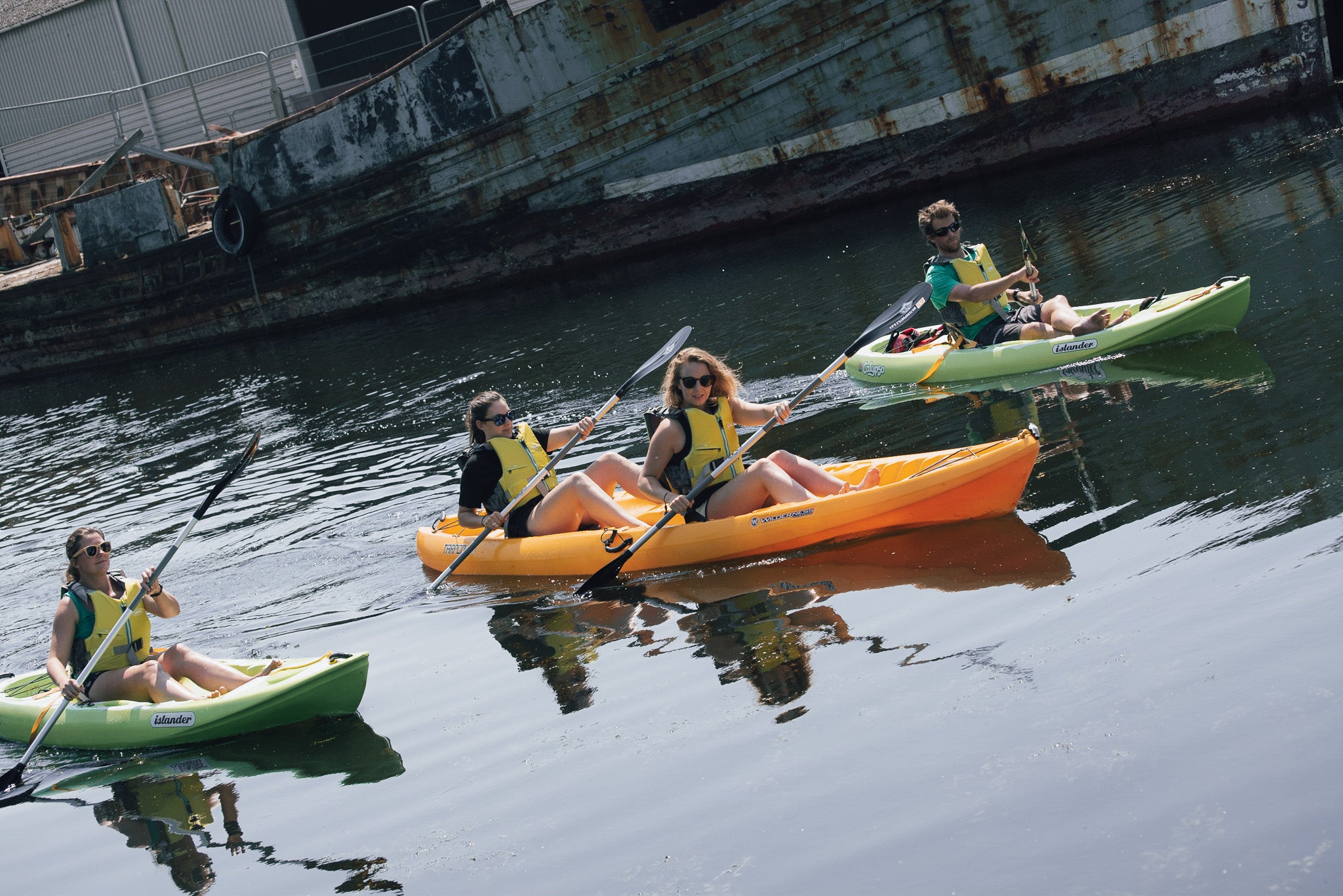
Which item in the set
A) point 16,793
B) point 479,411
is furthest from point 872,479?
point 16,793

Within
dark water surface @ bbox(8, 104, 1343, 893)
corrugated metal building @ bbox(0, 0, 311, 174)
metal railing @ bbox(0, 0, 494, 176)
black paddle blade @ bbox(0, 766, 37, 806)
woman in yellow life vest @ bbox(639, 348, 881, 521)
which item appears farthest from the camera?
corrugated metal building @ bbox(0, 0, 311, 174)

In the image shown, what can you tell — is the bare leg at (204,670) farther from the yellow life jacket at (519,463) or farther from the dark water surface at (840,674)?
the yellow life jacket at (519,463)

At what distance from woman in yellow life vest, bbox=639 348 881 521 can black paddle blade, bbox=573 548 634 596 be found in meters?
0.39

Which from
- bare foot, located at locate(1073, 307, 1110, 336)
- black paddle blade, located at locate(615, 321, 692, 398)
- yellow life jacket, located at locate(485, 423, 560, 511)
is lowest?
bare foot, located at locate(1073, 307, 1110, 336)

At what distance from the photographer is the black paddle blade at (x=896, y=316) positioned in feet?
26.9

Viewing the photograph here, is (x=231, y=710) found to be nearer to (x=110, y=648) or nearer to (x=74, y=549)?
(x=110, y=648)

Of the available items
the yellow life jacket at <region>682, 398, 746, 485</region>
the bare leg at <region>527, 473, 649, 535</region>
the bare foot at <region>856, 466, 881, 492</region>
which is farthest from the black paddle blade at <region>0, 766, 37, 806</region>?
the bare foot at <region>856, 466, 881, 492</region>

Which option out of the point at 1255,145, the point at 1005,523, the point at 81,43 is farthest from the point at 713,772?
the point at 81,43

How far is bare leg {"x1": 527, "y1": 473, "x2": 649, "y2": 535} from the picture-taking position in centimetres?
815

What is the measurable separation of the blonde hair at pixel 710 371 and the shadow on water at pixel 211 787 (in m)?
2.56

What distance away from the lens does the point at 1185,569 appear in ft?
18.6

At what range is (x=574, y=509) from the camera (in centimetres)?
830

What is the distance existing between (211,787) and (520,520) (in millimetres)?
2894

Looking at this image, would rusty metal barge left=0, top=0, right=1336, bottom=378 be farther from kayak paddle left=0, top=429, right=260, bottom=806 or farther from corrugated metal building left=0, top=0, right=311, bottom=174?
kayak paddle left=0, top=429, right=260, bottom=806
